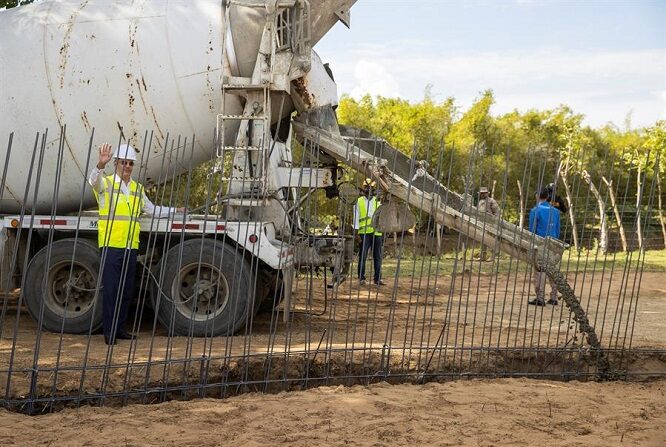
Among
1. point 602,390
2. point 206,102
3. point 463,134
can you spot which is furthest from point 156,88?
point 463,134

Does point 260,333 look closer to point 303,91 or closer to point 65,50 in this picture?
point 303,91

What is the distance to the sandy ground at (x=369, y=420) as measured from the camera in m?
5.68

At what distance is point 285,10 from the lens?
9.52 m

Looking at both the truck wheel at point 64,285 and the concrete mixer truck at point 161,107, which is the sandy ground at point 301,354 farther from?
the concrete mixer truck at point 161,107

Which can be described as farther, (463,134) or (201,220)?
(463,134)

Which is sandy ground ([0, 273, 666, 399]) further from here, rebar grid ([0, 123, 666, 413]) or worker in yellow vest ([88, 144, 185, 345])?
worker in yellow vest ([88, 144, 185, 345])

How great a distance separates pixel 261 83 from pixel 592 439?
511cm

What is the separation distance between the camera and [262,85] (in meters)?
9.39

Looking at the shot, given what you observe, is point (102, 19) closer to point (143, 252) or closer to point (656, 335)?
point (143, 252)

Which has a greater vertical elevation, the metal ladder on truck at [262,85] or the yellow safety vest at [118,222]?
the metal ladder on truck at [262,85]

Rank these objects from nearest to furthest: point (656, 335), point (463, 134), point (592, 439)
Result: point (592, 439)
point (656, 335)
point (463, 134)

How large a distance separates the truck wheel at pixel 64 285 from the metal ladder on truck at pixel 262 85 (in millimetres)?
1507

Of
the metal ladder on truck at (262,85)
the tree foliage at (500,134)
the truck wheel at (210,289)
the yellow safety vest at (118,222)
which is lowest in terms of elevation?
the truck wheel at (210,289)

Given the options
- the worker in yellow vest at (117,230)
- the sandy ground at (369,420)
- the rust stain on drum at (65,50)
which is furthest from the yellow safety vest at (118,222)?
the sandy ground at (369,420)
